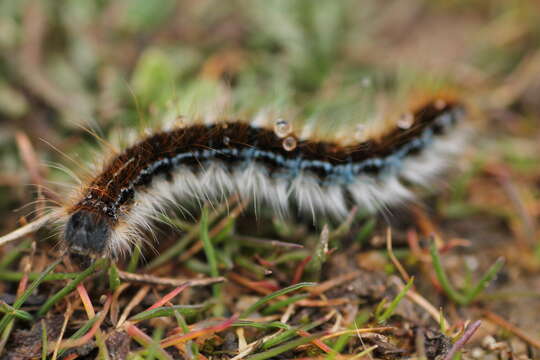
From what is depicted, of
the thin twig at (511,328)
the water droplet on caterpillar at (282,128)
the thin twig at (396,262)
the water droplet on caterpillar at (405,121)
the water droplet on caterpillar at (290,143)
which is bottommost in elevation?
the thin twig at (511,328)

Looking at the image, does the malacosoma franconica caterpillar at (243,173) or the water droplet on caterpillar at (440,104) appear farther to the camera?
the water droplet on caterpillar at (440,104)

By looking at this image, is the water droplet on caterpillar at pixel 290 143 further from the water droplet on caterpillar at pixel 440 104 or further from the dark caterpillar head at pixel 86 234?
the water droplet on caterpillar at pixel 440 104

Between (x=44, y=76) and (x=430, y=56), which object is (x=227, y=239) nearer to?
(x=44, y=76)

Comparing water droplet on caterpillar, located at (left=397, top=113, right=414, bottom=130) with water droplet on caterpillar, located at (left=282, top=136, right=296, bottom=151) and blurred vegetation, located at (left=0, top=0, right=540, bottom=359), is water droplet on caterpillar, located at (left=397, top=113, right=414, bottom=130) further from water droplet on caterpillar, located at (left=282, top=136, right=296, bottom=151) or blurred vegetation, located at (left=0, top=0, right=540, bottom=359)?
water droplet on caterpillar, located at (left=282, top=136, right=296, bottom=151)

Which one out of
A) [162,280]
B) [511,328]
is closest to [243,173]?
[162,280]

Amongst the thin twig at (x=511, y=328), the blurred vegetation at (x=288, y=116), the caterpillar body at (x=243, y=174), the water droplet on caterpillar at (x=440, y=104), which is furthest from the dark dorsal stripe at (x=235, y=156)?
the thin twig at (x=511, y=328)

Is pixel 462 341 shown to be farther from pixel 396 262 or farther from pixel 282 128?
pixel 282 128

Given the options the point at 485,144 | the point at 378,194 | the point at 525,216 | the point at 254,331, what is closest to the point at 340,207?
the point at 378,194

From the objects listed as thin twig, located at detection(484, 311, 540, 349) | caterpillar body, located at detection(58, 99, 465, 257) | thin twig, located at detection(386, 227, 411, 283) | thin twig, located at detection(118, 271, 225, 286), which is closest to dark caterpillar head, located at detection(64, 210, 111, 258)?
caterpillar body, located at detection(58, 99, 465, 257)
